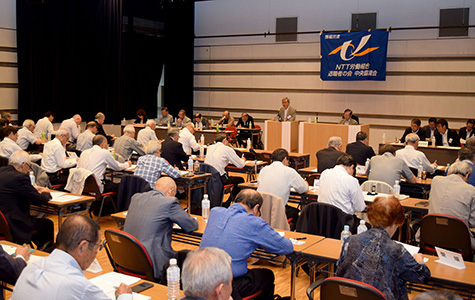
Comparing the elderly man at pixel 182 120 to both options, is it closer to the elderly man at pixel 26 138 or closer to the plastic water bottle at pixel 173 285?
the elderly man at pixel 26 138

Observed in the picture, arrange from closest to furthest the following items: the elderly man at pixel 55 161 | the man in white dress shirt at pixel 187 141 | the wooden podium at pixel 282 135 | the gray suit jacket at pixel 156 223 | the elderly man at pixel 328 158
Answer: the gray suit jacket at pixel 156 223
the elderly man at pixel 328 158
the elderly man at pixel 55 161
the man in white dress shirt at pixel 187 141
the wooden podium at pixel 282 135

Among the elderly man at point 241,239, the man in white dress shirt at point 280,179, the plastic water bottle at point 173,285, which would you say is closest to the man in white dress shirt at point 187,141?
the man in white dress shirt at point 280,179

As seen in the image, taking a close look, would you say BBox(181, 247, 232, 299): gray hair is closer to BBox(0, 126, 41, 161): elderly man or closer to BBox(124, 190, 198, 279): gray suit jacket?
BBox(124, 190, 198, 279): gray suit jacket

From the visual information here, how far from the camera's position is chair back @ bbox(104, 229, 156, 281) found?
3600 millimetres

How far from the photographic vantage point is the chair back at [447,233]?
4.57 m

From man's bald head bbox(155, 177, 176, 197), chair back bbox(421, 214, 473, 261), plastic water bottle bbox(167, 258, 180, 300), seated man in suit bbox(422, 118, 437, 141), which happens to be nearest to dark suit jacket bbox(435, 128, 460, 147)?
seated man in suit bbox(422, 118, 437, 141)

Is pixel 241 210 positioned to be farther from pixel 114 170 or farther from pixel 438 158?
pixel 438 158

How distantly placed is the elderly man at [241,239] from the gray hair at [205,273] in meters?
1.16

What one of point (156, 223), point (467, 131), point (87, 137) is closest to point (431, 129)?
point (467, 131)

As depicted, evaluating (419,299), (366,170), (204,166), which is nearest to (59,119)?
(204,166)

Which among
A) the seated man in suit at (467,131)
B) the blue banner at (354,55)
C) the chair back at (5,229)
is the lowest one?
the chair back at (5,229)

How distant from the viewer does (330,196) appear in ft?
17.5

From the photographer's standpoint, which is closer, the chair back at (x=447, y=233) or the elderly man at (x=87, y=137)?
the chair back at (x=447, y=233)

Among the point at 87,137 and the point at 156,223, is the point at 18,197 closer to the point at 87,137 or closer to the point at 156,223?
the point at 156,223
